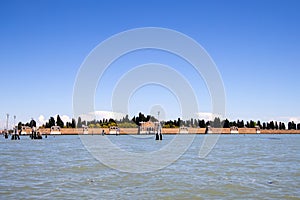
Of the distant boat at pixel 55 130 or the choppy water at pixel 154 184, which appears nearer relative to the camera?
the choppy water at pixel 154 184

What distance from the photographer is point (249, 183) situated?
13.0 m

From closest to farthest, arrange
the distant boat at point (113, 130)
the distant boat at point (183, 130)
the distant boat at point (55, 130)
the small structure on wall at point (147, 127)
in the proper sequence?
the distant boat at point (55, 130) < the small structure on wall at point (147, 127) < the distant boat at point (113, 130) < the distant boat at point (183, 130)

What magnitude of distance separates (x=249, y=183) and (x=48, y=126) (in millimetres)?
130797

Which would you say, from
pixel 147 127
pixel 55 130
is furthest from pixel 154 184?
pixel 55 130

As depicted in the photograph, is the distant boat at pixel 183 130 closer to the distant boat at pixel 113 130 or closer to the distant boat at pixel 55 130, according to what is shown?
the distant boat at pixel 113 130

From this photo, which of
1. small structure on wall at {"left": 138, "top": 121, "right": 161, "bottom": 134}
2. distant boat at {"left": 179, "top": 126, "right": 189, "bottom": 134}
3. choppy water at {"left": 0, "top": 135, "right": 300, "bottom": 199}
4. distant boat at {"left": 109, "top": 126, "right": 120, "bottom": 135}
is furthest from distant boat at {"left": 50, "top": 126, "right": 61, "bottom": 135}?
choppy water at {"left": 0, "top": 135, "right": 300, "bottom": 199}

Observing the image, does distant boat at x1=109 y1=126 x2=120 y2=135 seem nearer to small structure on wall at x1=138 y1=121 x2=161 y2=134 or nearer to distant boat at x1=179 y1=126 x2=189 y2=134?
small structure on wall at x1=138 y1=121 x2=161 y2=134

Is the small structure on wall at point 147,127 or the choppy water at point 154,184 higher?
the small structure on wall at point 147,127

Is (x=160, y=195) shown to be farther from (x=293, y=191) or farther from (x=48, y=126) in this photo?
(x=48, y=126)

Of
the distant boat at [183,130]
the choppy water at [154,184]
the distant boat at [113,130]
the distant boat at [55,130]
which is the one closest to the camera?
the choppy water at [154,184]

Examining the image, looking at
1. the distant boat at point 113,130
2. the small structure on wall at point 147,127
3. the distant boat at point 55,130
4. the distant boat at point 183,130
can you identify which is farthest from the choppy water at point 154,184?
the distant boat at point 183,130

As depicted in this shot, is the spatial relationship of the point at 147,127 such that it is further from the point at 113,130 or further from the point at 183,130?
the point at 183,130

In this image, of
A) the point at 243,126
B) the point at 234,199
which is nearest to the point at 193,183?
the point at 234,199

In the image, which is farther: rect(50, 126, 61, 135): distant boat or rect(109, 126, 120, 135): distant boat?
rect(109, 126, 120, 135): distant boat
